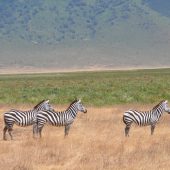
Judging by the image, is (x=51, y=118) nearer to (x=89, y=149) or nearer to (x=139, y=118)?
(x=89, y=149)

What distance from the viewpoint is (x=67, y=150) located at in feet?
60.8

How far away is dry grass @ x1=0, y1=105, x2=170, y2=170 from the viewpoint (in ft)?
52.5

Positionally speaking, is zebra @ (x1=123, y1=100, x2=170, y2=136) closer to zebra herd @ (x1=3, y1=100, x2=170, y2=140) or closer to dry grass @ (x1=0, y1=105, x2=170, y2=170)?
zebra herd @ (x1=3, y1=100, x2=170, y2=140)

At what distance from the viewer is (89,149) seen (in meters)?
18.6

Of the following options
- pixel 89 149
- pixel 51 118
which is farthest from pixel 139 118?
pixel 89 149

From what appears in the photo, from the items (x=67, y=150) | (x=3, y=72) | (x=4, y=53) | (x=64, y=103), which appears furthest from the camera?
(x=4, y=53)

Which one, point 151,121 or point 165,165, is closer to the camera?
point 165,165

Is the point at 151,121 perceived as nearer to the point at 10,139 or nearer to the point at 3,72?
the point at 10,139

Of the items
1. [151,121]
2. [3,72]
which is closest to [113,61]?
[3,72]

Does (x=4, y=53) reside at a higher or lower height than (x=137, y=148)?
higher

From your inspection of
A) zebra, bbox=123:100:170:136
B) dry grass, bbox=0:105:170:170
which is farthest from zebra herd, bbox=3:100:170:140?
dry grass, bbox=0:105:170:170

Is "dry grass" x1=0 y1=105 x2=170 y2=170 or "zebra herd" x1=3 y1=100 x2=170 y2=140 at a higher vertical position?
"zebra herd" x1=3 y1=100 x2=170 y2=140

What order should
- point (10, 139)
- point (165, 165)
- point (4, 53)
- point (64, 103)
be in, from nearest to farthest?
point (165, 165) < point (10, 139) < point (64, 103) < point (4, 53)

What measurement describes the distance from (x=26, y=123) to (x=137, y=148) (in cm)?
522
